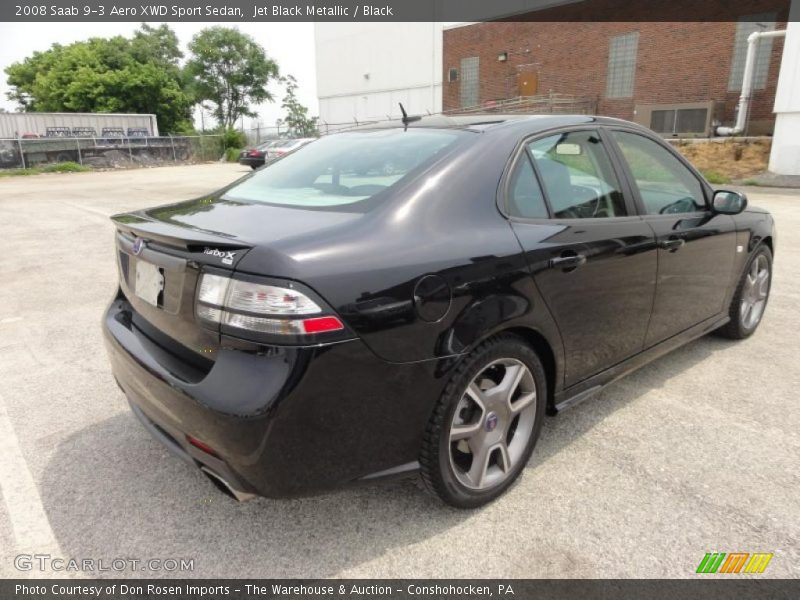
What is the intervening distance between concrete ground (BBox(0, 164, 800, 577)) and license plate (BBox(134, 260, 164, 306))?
2.97ft

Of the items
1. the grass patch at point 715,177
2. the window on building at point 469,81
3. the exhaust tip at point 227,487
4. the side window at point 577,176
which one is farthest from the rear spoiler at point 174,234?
the window on building at point 469,81

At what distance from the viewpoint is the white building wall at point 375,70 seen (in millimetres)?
37594

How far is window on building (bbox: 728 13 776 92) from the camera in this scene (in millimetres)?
22672

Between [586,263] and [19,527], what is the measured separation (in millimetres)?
2667

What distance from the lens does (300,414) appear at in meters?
1.83

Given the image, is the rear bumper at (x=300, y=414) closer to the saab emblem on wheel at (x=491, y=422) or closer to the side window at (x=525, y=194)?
the saab emblem on wheel at (x=491, y=422)

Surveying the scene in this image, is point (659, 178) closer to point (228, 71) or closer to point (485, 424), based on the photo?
point (485, 424)

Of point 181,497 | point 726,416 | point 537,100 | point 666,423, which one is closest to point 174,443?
point 181,497

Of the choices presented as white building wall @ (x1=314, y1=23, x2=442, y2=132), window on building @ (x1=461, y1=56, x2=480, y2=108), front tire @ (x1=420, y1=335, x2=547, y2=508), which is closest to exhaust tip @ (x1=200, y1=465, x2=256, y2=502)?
front tire @ (x1=420, y1=335, x2=547, y2=508)

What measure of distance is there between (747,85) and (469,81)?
54.3 feet

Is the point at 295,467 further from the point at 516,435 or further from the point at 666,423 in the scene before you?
the point at 666,423

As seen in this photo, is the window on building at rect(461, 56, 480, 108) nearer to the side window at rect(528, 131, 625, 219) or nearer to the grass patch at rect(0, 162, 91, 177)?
the grass patch at rect(0, 162, 91, 177)

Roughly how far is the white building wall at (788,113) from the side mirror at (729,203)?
16.1 metres

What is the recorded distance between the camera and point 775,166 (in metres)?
16.9
